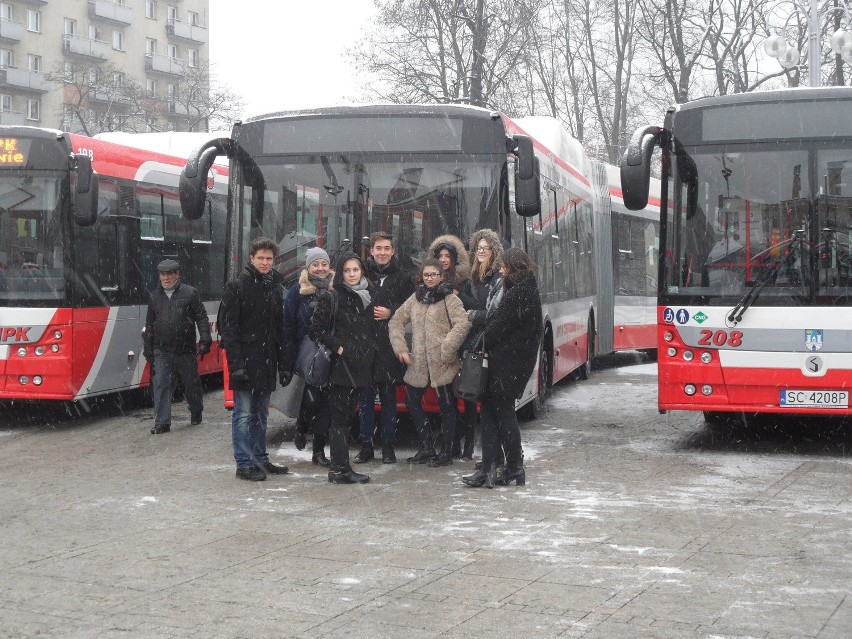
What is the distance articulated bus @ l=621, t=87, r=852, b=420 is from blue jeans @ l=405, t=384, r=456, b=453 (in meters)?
2.06

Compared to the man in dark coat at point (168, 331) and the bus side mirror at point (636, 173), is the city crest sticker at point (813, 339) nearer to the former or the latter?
the bus side mirror at point (636, 173)

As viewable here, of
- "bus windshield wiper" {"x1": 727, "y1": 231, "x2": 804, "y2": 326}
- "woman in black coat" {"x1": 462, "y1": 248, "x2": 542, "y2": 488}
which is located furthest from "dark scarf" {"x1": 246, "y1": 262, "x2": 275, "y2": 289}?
"bus windshield wiper" {"x1": 727, "y1": 231, "x2": 804, "y2": 326}

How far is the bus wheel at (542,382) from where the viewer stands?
14285 mm

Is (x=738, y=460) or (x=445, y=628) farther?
(x=738, y=460)

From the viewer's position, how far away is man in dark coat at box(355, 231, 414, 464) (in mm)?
10727

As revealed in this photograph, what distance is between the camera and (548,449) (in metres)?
12.0

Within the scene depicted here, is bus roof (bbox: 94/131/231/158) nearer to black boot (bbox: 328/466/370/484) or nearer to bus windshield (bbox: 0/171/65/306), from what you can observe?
bus windshield (bbox: 0/171/65/306)

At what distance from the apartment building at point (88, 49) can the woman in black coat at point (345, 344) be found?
49707mm

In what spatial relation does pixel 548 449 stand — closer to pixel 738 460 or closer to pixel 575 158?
pixel 738 460

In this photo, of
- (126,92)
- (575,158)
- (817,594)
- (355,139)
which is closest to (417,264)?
(355,139)

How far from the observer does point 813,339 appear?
11391mm

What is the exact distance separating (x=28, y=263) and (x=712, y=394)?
7.08 metres

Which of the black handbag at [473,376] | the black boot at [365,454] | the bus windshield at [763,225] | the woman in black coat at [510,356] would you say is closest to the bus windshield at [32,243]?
the black boot at [365,454]

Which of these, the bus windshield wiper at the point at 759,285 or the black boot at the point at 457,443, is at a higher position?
the bus windshield wiper at the point at 759,285
